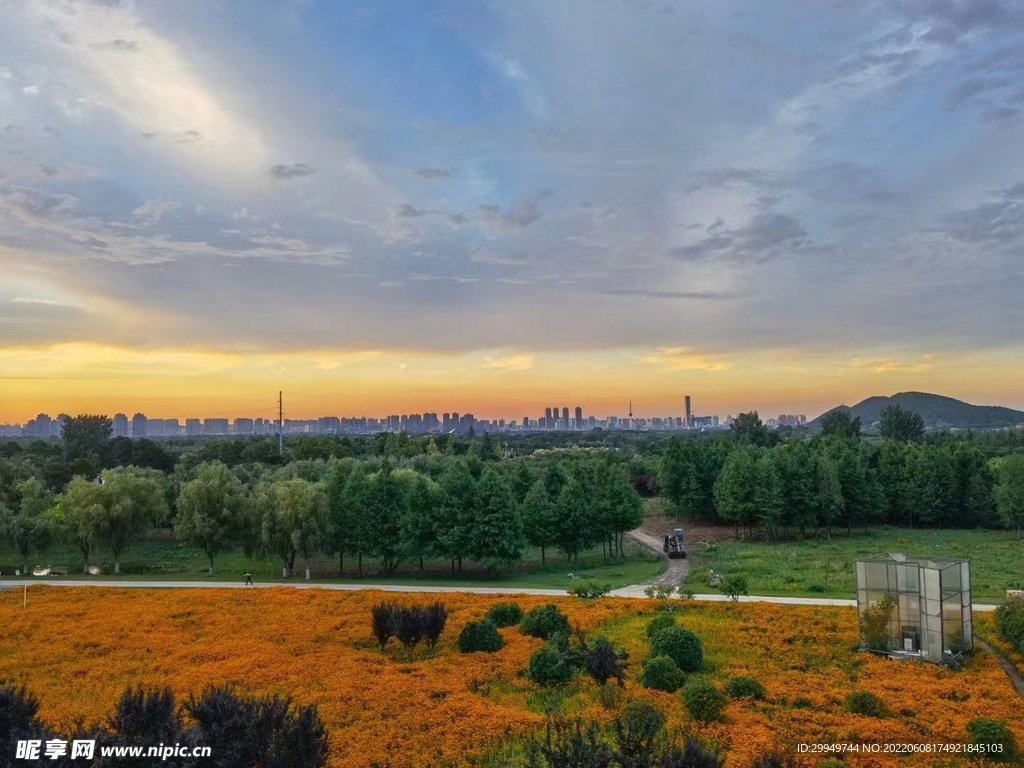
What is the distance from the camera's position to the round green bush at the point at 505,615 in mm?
23531

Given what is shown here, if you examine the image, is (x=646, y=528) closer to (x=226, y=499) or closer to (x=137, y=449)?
(x=226, y=499)

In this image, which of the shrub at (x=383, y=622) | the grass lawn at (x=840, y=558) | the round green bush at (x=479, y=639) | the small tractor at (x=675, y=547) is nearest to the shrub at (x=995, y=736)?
the round green bush at (x=479, y=639)

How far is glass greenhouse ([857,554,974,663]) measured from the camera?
61.5ft

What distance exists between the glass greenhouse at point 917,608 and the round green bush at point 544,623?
375 inches

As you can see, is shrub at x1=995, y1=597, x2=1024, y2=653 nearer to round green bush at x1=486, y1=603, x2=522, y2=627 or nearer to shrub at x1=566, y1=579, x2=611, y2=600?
shrub at x1=566, y1=579, x2=611, y2=600

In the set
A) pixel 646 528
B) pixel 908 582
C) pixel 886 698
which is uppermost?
pixel 908 582

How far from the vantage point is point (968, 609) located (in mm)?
19359

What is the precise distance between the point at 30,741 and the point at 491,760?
7.82 metres

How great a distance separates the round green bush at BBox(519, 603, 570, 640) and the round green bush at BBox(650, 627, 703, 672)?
12.8ft

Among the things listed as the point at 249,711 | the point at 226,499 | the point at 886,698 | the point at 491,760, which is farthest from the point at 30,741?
the point at 226,499

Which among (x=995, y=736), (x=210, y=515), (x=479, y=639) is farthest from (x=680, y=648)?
(x=210, y=515)

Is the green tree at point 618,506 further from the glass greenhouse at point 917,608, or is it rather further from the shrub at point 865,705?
the shrub at point 865,705

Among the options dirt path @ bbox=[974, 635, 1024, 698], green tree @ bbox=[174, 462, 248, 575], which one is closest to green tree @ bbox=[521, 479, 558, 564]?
green tree @ bbox=[174, 462, 248, 575]

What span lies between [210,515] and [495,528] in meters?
17.8
